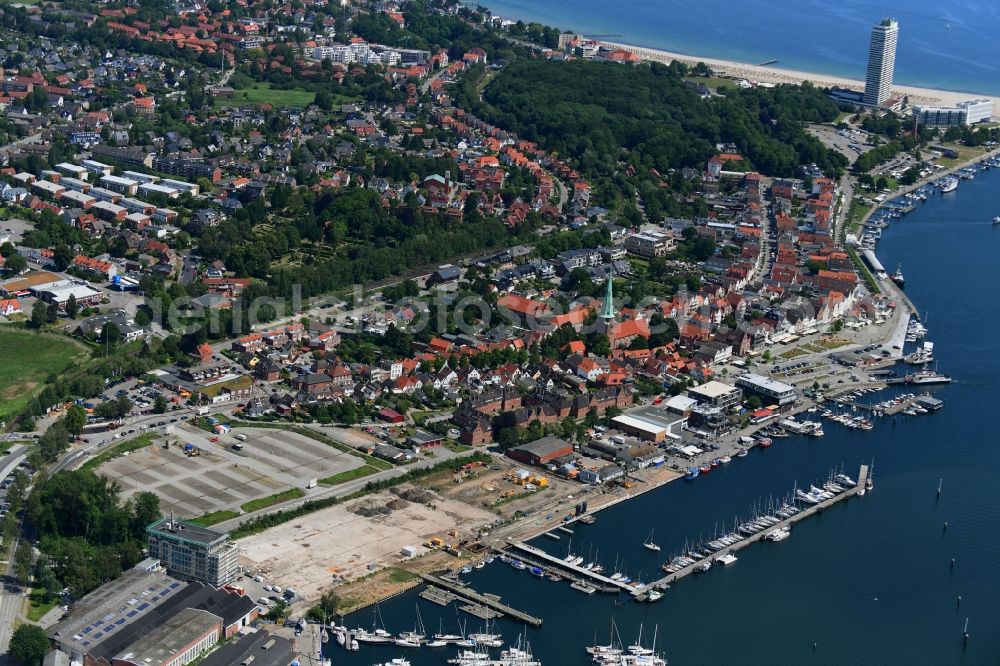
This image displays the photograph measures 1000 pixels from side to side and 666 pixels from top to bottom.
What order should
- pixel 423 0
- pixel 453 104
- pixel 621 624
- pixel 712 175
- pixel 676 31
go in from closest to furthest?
1. pixel 621 624
2. pixel 712 175
3. pixel 453 104
4. pixel 423 0
5. pixel 676 31

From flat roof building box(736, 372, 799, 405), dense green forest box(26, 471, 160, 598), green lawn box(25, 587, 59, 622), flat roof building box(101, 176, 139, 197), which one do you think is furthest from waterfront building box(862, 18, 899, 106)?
green lawn box(25, 587, 59, 622)

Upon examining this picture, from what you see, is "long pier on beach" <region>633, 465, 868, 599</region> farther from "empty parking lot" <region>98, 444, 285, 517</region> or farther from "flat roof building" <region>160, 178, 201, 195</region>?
"flat roof building" <region>160, 178, 201, 195</region>

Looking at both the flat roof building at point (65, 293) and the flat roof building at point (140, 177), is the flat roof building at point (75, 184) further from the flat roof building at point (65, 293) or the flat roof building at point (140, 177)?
the flat roof building at point (65, 293)

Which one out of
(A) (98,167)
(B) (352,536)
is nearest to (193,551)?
(B) (352,536)

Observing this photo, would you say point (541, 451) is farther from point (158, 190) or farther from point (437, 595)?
point (158, 190)

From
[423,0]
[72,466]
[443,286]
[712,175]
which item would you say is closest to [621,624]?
[72,466]

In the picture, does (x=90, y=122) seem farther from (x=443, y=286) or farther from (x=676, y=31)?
(x=676, y=31)

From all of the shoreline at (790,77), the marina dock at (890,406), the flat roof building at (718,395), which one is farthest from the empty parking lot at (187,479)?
the shoreline at (790,77)
